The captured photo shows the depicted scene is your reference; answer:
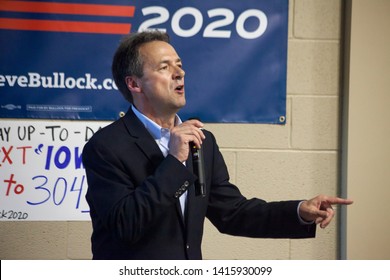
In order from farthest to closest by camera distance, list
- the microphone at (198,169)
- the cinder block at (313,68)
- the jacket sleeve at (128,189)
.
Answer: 1. the cinder block at (313,68)
2. the microphone at (198,169)
3. the jacket sleeve at (128,189)

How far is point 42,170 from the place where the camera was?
280 centimetres

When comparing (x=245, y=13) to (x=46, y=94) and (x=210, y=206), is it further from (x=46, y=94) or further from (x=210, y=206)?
(x=210, y=206)

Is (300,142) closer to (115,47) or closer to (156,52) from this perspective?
(115,47)

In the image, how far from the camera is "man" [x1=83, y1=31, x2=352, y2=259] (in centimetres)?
162

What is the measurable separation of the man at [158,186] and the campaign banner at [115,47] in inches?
34.2

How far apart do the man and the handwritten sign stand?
91 cm

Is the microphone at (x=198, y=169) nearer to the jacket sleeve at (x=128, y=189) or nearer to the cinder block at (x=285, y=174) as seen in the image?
the jacket sleeve at (x=128, y=189)

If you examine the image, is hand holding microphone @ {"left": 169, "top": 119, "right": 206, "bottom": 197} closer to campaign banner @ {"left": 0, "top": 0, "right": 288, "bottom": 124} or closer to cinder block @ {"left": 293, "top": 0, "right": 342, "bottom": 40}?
campaign banner @ {"left": 0, "top": 0, "right": 288, "bottom": 124}

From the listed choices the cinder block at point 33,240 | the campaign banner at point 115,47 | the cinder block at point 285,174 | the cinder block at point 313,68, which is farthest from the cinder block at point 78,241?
the cinder block at point 313,68

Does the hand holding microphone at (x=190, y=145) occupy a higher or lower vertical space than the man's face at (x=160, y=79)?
lower

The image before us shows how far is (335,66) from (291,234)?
4.14ft

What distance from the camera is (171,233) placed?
172 centimetres

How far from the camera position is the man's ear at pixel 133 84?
1905mm

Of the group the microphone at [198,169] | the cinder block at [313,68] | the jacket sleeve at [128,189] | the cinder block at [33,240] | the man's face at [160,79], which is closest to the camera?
the jacket sleeve at [128,189]
